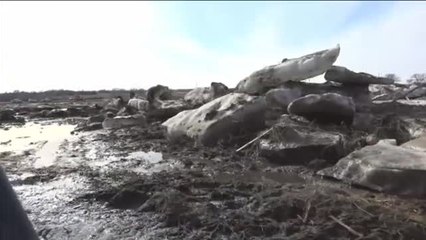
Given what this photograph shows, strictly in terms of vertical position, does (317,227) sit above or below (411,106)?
below

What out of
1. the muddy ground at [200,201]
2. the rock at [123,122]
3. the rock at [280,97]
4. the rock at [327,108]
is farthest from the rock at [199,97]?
the muddy ground at [200,201]

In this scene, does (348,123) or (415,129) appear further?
(348,123)

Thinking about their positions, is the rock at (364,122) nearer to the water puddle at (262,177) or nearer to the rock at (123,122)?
the water puddle at (262,177)

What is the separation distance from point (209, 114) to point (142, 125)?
4.59 m

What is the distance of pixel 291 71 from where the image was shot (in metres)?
11.4

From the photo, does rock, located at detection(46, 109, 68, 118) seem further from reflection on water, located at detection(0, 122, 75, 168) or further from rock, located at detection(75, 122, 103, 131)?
rock, located at detection(75, 122, 103, 131)

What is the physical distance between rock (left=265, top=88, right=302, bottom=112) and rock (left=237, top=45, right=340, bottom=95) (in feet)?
1.32

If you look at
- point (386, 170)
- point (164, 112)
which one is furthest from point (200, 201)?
point (164, 112)

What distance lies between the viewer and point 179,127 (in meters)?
9.91

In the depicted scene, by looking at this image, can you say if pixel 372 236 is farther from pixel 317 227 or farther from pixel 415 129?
pixel 415 129

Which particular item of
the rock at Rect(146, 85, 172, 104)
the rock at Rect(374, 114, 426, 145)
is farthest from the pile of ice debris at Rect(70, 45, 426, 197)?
the rock at Rect(146, 85, 172, 104)

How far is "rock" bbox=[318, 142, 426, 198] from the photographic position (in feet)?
16.6

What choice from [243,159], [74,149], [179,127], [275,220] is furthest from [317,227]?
[74,149]

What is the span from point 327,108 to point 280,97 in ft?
6.87
